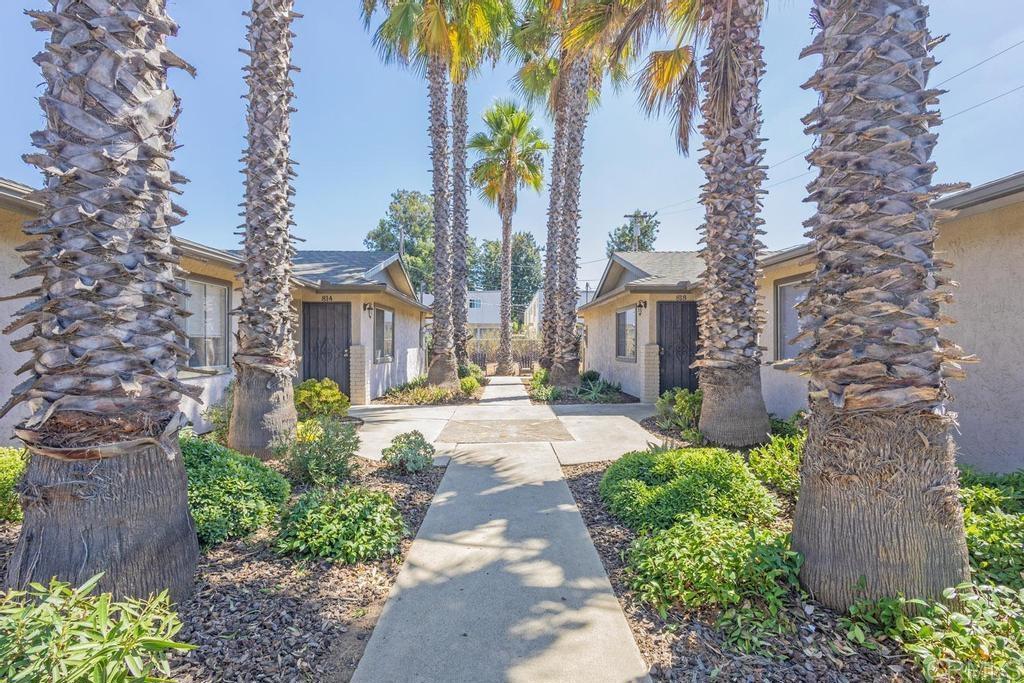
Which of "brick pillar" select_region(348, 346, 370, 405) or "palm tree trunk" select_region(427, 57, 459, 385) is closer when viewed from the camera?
"brick pillar" select_region(348, 346, 370, 405)

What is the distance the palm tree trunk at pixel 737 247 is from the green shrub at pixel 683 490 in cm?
154

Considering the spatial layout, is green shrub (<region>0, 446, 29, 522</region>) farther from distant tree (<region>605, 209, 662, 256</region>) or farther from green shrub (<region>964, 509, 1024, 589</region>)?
distant tree (<region>605, 209, 662, 256</region>)

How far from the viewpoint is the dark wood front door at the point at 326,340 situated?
38.3ft

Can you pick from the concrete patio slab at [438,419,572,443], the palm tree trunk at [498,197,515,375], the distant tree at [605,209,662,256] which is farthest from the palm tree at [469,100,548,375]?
the distant tree at [605,209,662,256]

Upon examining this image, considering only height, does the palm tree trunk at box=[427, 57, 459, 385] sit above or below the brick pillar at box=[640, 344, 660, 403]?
above

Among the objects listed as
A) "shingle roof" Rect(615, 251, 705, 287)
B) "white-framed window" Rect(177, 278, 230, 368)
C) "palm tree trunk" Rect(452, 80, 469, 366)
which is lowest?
"white-framed window" Rect(177, 278, 230, 368)

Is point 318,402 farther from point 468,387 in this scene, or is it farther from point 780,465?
point 780,465

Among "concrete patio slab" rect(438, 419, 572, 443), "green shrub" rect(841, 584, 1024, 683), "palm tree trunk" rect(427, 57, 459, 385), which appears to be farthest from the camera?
"palm tree trunk" rect(427, 57, 459, 385)

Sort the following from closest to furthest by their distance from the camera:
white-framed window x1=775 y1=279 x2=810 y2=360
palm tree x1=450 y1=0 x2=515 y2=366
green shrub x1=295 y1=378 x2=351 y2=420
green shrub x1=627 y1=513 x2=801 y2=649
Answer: green shrub x1=627 y1=513 x2=801 y2=649
green shrub x1=295 y1=378 x2=351 y2=420
white-framed window x1=775 y1=279 x2=810 y2=360
palm tree x1=450 y1=0 x2=515 y2=366

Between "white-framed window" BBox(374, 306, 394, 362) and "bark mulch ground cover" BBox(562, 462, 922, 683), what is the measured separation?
11.0 m

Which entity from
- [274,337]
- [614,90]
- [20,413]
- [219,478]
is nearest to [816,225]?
[219,478]

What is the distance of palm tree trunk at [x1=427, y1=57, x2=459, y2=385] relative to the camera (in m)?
12.9

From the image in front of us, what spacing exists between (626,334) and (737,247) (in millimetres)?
7949

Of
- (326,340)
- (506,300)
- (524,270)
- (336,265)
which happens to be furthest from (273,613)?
(524,270)
